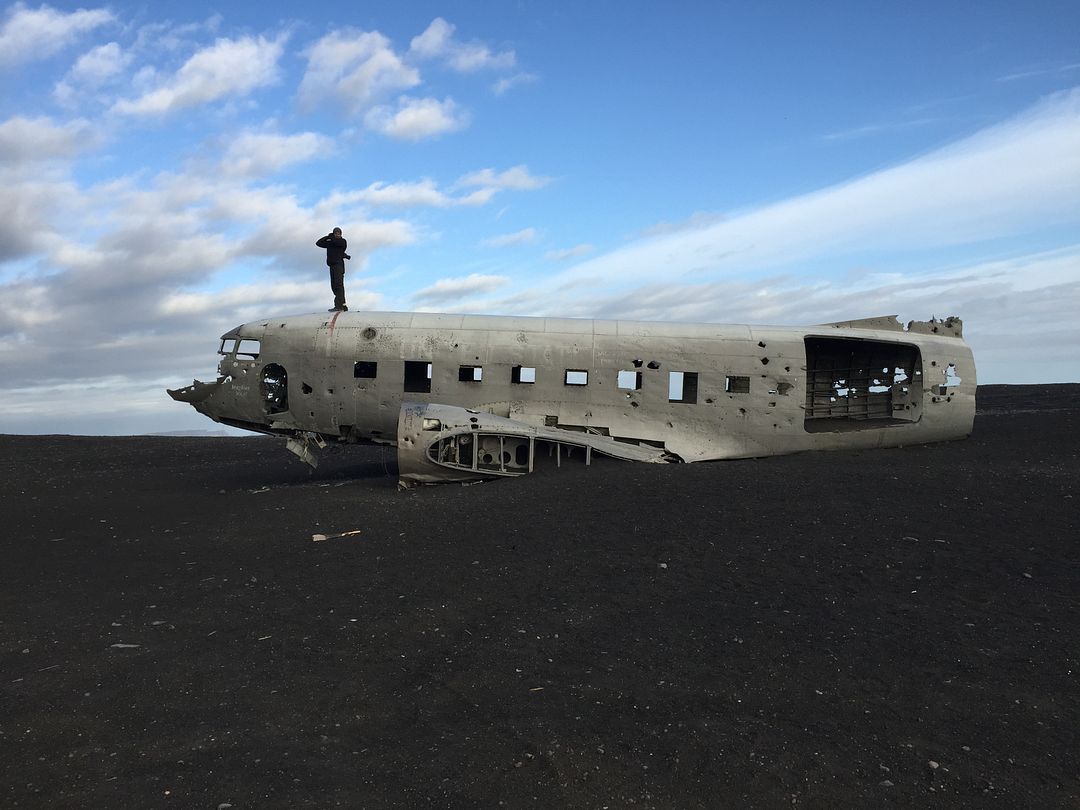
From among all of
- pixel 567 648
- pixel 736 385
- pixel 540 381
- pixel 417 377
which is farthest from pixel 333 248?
pixel 567 648

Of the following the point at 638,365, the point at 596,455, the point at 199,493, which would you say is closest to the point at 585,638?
the point at 596,455

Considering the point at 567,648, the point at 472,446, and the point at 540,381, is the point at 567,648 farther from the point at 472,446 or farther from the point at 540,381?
the point at 540,381

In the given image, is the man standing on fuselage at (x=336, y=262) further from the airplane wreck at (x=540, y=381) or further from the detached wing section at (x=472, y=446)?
the detached wing section at (x=472, y=446)

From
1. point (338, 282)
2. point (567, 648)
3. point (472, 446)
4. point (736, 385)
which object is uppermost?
point (338, 282)

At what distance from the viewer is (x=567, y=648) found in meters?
6.94

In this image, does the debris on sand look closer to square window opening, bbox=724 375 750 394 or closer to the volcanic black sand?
the volcanic black sand

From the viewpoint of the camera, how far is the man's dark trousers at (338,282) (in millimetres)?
18266

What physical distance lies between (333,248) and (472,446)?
22.2ft

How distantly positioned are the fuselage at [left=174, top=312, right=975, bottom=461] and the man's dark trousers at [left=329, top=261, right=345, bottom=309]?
89 centimetres

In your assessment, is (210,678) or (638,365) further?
(638,365)

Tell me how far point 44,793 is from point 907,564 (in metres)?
9.31

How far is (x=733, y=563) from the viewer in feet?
30.7

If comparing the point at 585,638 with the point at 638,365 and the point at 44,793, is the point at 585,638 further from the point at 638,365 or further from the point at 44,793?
the point at 638,365

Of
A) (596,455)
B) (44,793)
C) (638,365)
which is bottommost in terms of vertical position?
(44,793)
